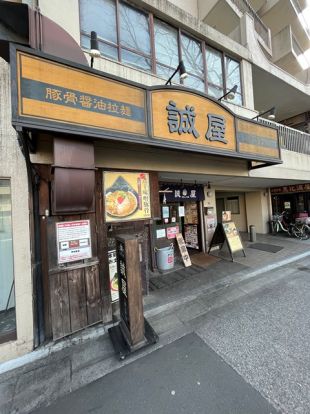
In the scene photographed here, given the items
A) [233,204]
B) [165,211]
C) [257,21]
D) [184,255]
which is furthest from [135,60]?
[233,204]

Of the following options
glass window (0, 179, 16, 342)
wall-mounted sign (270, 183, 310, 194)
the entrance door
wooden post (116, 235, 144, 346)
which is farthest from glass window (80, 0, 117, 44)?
wall-mounted sign (270, 183, 310, 194)

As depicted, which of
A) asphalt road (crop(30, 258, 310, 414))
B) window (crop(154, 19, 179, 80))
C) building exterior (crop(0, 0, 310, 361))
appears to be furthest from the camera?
window (crop(154, 19, 179, 80))

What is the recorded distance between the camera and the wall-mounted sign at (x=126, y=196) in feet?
12.4

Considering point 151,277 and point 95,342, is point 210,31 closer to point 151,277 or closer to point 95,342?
point 151,277

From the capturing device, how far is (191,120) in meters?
3.77

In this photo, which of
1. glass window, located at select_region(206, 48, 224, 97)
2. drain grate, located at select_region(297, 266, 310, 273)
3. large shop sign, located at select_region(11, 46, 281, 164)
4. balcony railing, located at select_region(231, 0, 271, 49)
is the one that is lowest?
drain grate, located at select_region(297, 266, 310, 273)

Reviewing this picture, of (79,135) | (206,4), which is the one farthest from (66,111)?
(206,4)

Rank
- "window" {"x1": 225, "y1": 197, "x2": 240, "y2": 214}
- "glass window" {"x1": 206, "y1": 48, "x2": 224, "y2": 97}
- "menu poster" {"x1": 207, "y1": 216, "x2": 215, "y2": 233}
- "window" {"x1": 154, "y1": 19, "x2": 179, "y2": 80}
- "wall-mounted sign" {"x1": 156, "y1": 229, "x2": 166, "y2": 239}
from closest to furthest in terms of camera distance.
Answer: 1. "window" {"x1": 154, "y1": 19, "x2": 179, "y2": 80}
2. "glass window" {"x1": 206, "y1": 48, "x2": 224, "y2": 97}
3. "wall-mounted sign" {"x1": 156, "y1": 229, "x2": 166, "y2": 239}
4. "menu poster" {"x1": 207, "y1": 216, "x2": 215, "y2": 233}
5. "window" {"x1": 225, "y1": 197, "x2": 240, "y2": 214}

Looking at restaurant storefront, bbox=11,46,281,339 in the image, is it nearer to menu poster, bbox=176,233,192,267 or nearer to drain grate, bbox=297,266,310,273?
menu poster, bbox=176,233,192,267

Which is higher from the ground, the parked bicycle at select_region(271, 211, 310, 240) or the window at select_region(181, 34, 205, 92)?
the window at select_region(181, 34, 205, 92)

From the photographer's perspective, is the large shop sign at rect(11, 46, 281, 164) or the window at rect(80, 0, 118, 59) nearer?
the large shop sign at rect(11, 46, 281, 164)

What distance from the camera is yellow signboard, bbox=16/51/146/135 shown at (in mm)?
2403

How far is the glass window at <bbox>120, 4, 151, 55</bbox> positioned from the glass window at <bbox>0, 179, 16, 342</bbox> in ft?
15.2

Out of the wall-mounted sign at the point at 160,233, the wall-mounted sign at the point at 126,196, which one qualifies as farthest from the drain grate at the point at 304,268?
the wall-mounted sign at the point at 126,196
